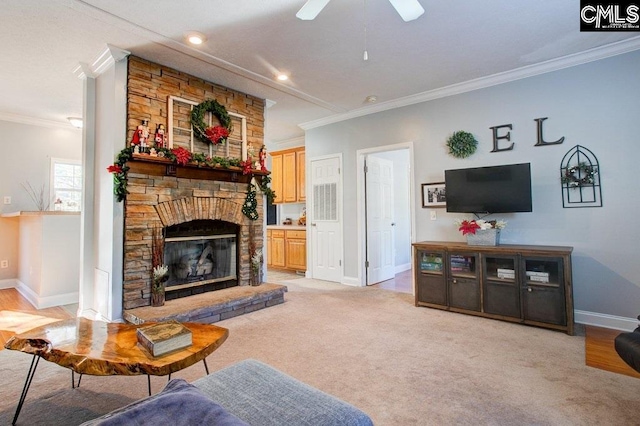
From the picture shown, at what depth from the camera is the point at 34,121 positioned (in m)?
5.30

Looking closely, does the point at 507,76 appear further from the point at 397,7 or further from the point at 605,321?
the point at 605,321

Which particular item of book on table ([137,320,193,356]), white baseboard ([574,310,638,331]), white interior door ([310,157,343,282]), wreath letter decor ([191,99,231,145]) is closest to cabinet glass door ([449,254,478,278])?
white baseboard ([574,310,638,331])

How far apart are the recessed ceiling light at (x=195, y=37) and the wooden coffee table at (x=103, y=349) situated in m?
2.53

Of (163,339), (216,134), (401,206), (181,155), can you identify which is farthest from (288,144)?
(163,339)

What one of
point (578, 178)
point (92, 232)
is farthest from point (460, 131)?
point (92, 232)

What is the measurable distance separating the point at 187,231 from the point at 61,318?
1652 millimetres

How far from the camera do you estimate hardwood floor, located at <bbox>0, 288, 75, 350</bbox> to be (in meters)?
3.29

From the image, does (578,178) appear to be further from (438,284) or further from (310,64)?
(310,64)

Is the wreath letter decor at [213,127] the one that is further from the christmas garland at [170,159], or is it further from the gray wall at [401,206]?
the gray wall at [401,206]

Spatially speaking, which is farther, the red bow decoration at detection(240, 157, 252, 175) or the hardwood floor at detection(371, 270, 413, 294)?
the hardwood floor at detection(371, 270, 413, 294)

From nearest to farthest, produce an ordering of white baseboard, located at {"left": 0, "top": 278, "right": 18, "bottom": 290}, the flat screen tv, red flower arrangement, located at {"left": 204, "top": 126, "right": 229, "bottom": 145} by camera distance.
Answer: the flat screen tv
red flower arrangement, located at {"left": 204, "top": 126, "right": 229, "bottom": 145}
white baseboard, located at {"left": 0, "top": 278, "right": 18, "bottom": 290}

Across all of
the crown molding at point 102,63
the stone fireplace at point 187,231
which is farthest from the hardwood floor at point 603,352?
the crown molding at point 102,63

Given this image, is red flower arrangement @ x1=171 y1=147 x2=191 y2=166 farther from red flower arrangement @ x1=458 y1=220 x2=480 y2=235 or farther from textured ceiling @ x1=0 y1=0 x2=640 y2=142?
red flower arrangement @ x1=458 y1=220 x2=480 y2=235

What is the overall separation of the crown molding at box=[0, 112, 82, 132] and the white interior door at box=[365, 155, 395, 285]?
530cm
